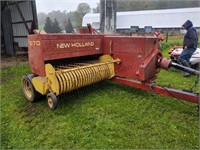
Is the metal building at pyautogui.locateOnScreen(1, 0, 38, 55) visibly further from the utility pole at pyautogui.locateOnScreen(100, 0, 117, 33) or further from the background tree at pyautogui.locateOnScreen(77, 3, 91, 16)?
the background tree at pyautogui.locateOnScreen(77, 3, 91, 16)

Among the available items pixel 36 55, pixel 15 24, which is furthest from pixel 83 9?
pixel 36 55

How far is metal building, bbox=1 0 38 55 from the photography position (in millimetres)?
10174

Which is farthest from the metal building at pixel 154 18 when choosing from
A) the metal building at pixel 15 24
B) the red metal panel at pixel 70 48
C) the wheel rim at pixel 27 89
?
the wheel rim at pixel 27 89

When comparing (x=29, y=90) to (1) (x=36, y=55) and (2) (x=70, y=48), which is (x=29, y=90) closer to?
(1) (x=36, y=55)

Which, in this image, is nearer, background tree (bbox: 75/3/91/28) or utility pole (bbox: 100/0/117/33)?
utility pole (bbox: 100/0/117/33)

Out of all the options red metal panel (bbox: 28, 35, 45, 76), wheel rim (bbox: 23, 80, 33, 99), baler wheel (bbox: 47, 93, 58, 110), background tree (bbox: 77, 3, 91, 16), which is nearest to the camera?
baler wheel (bbox: 47, 93, 58, 110)

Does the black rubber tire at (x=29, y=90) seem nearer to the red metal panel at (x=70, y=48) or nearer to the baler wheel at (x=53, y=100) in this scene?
the baler wheel at (x=53, y=100)

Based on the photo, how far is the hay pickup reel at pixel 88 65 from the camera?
3.44 m

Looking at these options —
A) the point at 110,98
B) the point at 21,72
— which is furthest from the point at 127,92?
→ the point at 21,72

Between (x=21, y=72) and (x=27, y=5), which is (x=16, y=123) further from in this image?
(x=27, y=5)

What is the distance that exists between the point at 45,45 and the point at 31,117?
121cm

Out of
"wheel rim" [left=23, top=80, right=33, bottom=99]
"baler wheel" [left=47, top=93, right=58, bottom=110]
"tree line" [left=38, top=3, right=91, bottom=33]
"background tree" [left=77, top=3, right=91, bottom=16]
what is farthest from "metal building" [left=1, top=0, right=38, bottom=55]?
"background tree" [left=77, top=3, right=91, bottom=16]

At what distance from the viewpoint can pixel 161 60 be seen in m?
3.80

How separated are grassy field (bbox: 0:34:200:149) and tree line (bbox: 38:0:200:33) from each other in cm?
2708
